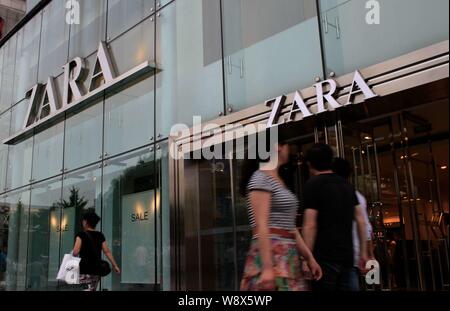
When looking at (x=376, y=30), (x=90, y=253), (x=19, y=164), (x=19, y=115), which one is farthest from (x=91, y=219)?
(x=19, y=115)

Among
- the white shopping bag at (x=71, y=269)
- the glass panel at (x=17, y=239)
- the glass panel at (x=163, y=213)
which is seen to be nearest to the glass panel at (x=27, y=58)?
the glass panel at (x=17, y=239)

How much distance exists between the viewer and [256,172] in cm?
318

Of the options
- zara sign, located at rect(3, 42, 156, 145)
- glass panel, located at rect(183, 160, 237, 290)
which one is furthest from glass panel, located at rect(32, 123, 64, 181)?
glass panel, located at rect(183, 160, 237, 290)

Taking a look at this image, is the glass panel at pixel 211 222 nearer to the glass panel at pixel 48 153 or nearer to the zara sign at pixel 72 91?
the zara sign at pixel 72 91

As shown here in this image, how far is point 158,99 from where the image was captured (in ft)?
26.3

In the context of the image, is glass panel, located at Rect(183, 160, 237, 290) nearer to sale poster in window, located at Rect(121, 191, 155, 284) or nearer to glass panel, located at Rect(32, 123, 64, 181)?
sale poster in window, located at Rect(121, 191, 155, 284)

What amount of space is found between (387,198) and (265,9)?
299 cm

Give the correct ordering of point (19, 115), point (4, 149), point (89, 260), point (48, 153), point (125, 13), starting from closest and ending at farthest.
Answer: point (89, 260) < point (125, 13) < point (48, 153) < point (19, 115) < point (4, 149)

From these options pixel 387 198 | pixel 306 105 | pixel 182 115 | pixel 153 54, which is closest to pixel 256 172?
pixel 306 105

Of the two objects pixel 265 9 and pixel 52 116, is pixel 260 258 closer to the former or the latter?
pixel 265 9

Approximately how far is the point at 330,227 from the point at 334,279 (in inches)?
13.3

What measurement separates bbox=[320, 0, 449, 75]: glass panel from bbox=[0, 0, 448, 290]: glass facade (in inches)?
0.5

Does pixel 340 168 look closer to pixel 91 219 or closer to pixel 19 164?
pixel 91 219

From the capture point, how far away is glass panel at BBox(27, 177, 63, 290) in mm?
10094
